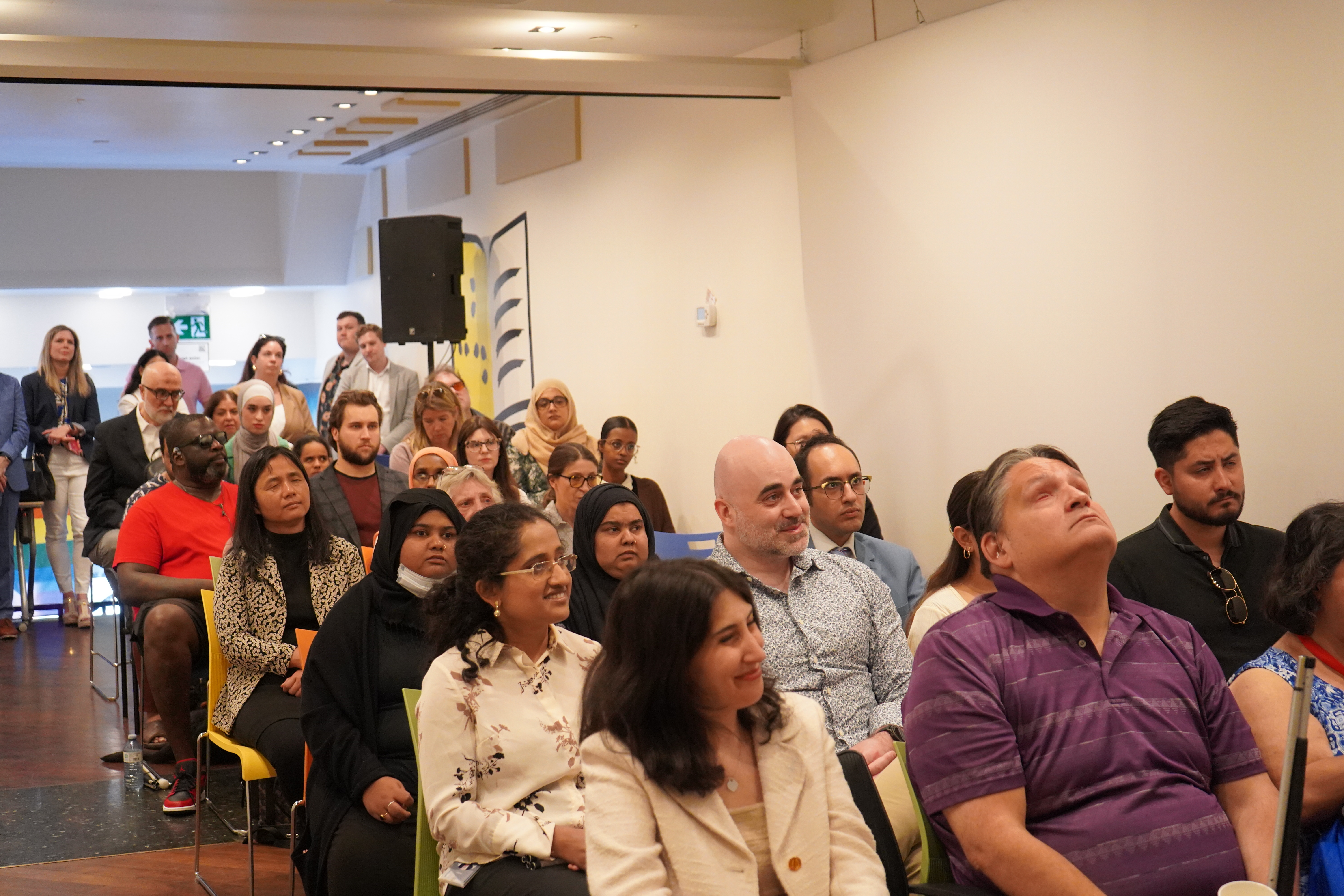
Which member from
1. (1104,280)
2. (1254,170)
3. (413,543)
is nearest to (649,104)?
(1104,280)

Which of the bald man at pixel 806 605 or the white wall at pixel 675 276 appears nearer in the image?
the bald man at pixel 806 605

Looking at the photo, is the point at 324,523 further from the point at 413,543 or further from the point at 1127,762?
the point at 1127,762

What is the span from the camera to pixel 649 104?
291 inches

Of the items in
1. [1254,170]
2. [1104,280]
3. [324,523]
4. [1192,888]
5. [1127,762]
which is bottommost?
[1192,888]

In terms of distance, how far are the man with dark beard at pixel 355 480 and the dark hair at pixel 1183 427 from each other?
9.58 feet

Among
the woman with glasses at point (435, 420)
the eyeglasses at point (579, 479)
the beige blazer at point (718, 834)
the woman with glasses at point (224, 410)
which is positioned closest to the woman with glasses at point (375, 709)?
the beige blazer at point (718, 834)

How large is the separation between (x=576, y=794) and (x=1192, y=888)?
1.17 metres

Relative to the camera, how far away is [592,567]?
11.3 feet

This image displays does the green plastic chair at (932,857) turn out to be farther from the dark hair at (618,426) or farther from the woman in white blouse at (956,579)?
the dark hair at (618,426)

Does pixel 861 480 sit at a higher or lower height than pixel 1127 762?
higher

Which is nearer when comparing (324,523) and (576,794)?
(576,794)

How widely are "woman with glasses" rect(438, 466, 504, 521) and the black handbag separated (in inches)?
175

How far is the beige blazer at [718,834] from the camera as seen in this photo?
1907mm

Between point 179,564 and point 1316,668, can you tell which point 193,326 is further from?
point 1316,668
